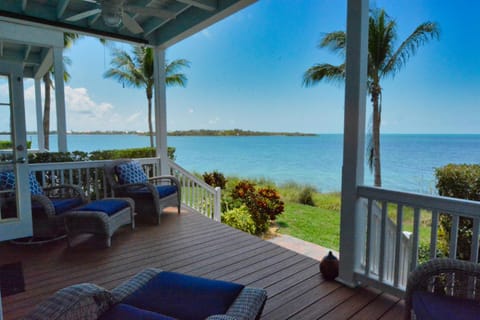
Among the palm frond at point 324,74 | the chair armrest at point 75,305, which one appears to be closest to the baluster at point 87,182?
the chair armrest at point 75,305

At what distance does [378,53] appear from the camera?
7133 millimetres

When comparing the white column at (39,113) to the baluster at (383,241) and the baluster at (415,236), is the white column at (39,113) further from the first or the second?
the baluster at (415,236)

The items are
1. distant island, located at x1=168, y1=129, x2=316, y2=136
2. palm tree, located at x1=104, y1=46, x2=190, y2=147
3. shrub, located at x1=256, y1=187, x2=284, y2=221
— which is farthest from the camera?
distant island, located at x1=168, y1=129, x2=316, y2=136

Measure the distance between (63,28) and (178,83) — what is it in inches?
318

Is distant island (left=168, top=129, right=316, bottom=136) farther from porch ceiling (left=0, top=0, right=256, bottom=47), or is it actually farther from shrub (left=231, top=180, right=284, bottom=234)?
porch ceiling (left=0, top=0, right=256, bottom=47)

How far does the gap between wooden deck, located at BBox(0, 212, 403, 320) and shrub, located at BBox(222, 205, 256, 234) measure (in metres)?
1.58

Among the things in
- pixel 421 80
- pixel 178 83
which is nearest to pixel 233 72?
pixel 178 83

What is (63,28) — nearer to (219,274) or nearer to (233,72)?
(219,274)

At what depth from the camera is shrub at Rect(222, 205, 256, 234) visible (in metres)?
5.67

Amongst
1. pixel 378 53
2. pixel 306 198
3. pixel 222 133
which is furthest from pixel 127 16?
pixel 222 133

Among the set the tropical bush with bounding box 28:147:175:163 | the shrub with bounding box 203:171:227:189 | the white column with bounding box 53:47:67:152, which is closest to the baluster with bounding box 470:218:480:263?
the tropical bush with bounding box 28:147:175:163

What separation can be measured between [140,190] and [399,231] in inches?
A: 141

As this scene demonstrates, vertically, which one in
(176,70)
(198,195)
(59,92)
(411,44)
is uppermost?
(176,70)

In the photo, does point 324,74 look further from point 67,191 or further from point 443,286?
point 443,286
